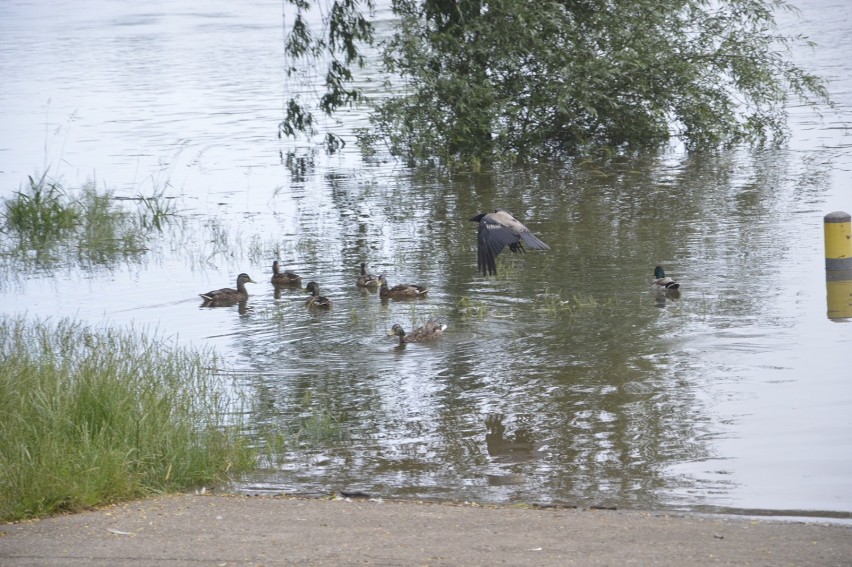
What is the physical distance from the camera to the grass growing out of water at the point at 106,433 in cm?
790

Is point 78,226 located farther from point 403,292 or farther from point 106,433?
point 106,433

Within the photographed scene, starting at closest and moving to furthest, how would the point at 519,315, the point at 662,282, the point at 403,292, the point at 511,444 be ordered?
the point at 511,444 → the point at 519,315 → the point at 662,282 → the point at 403,292

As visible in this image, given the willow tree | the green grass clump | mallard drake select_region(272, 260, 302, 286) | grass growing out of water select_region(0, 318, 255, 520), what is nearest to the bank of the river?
grass growing out of water select_region(0, 318, 255, 520)

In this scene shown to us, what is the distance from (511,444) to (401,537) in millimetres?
2681

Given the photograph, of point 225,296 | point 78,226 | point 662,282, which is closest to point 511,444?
point 662,282

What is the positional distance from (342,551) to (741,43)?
18993 mm

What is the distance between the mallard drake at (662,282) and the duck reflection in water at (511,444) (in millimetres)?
4552

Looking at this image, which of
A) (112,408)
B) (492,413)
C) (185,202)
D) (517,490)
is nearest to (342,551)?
(517,490)

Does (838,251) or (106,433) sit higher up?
(838,251)

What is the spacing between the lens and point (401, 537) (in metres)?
7.25

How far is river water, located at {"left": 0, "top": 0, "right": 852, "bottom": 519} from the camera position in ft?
30.4

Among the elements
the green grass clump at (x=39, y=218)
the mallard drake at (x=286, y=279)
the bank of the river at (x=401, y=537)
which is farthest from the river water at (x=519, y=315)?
the green grass clump at (x=39, y=218)

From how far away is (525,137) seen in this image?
25.1m

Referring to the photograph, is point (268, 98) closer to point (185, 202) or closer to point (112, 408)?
point (185, 202)
